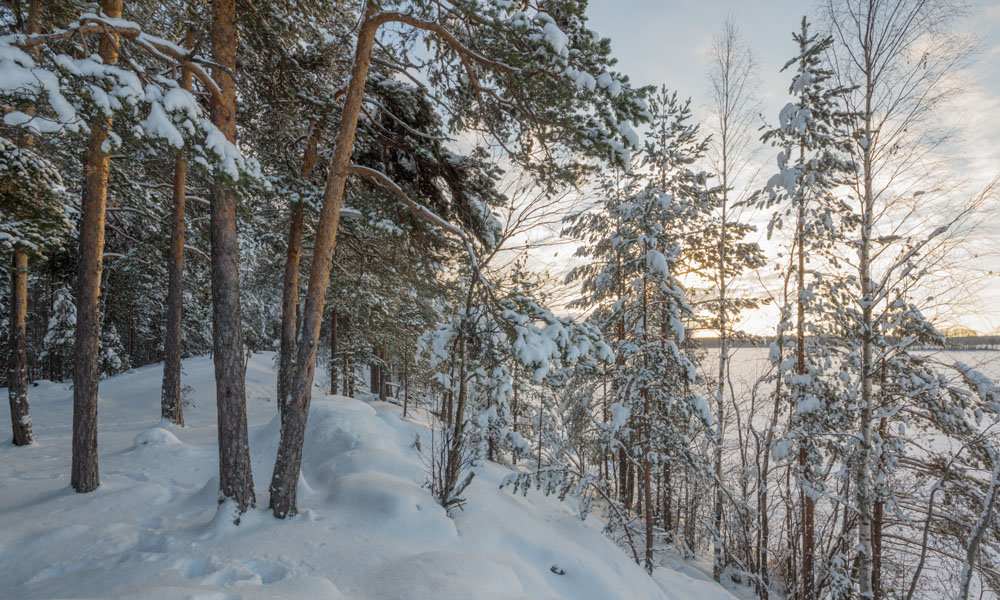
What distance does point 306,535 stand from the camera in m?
3.75

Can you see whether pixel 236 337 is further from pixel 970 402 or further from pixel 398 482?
pixel 970 402

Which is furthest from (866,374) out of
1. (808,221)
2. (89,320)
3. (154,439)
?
(154,439)

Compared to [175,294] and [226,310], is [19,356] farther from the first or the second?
[226,310]

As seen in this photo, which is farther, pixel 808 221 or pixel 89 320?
pixel 808 221

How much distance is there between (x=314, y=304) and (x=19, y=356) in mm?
8392

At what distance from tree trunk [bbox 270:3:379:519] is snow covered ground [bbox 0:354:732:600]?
1.15 ft

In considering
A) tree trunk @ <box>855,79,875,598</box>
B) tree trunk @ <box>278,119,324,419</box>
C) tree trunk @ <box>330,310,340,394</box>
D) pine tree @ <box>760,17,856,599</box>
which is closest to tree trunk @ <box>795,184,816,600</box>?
pine tree @ <box>760,17,856,599</box>

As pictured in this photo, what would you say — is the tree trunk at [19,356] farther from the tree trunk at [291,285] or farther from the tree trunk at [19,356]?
the tree trunk at [291,285]

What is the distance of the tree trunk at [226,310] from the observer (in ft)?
13.6

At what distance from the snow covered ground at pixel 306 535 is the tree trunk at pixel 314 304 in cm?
35

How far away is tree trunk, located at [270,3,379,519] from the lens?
420 cm

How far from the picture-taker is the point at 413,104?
223 inches

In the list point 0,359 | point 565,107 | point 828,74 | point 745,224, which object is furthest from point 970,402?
point 0,359

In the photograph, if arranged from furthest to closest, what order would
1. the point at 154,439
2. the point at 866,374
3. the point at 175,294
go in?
the point at 175,294
the point at 154,439
the point at 866,374
